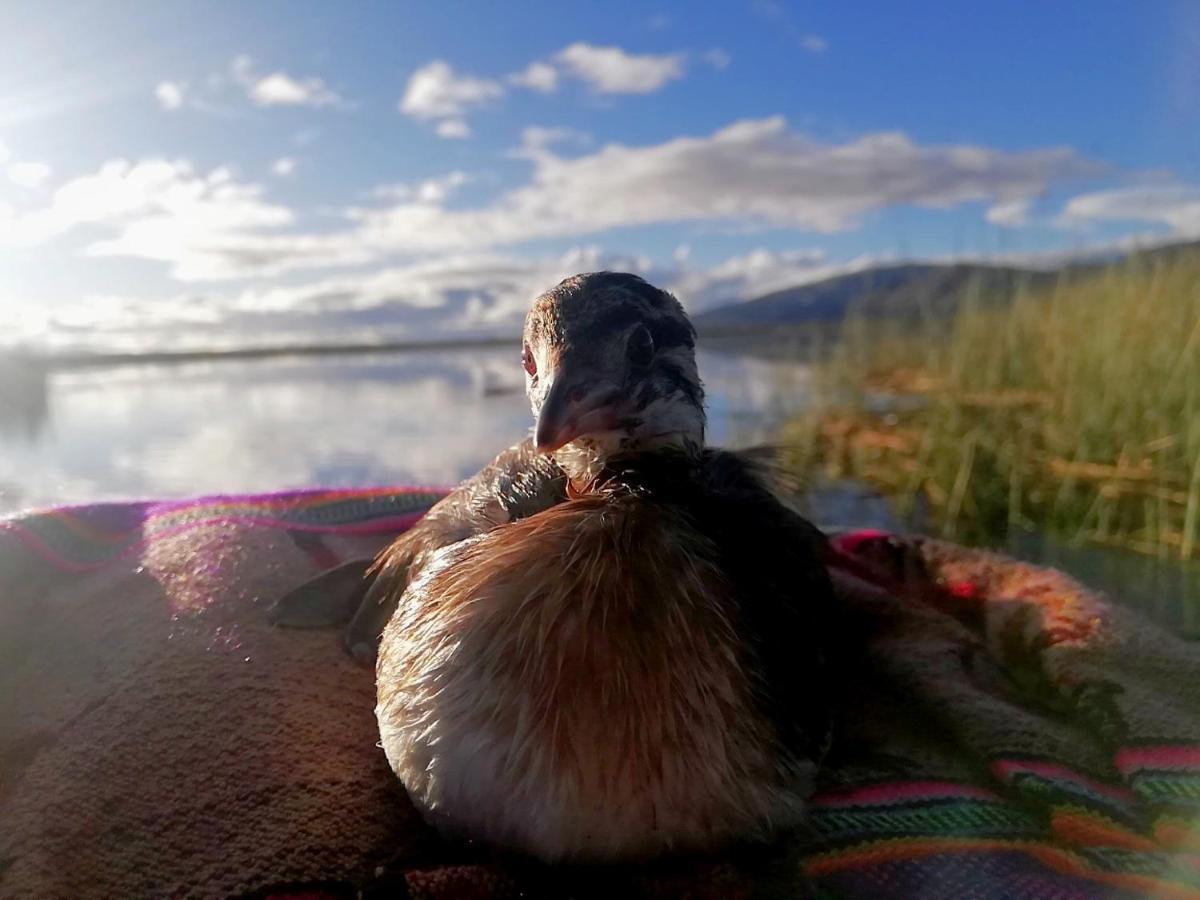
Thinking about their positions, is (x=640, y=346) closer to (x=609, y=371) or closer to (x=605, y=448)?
(x=609, y=371)

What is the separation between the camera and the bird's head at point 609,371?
202cm

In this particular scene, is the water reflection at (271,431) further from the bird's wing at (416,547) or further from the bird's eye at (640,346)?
the bird's eye at (640,346)

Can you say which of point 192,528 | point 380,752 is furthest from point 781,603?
point 192,528

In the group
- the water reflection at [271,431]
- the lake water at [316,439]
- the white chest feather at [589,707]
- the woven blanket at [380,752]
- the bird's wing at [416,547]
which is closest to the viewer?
the white chest feather at [589,707]

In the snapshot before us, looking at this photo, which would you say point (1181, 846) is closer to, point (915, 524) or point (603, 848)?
point (603, 848)

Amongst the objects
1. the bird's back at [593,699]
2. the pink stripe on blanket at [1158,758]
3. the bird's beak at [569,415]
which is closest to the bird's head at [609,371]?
the bird's beak at [569,415]

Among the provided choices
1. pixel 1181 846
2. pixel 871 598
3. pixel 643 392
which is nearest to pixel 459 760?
pixel 643 392

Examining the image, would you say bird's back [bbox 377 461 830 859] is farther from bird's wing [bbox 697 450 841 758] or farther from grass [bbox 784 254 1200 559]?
grass [bbox 784 254 1200 559]

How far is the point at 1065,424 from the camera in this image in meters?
5.76

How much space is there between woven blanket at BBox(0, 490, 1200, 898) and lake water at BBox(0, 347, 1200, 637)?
984mm

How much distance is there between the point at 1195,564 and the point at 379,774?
14.8 feet

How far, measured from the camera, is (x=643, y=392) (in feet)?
Result: 7.02

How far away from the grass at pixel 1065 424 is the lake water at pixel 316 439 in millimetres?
317

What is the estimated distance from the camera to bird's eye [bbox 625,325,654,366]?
2109mm
